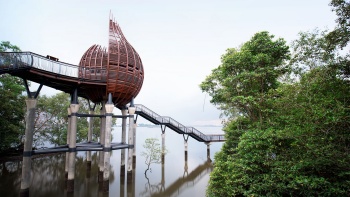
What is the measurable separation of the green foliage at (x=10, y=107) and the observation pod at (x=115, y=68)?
10869 mm

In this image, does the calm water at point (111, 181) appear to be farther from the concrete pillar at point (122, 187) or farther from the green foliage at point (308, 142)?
the green foliage at point (308, 142)

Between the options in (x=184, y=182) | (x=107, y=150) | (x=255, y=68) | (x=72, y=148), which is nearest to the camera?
(x=255, y=68)

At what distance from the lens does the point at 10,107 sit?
66.3ft

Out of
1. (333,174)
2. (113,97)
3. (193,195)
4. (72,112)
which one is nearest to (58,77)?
(72,112)

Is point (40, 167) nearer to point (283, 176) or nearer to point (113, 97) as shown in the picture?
point (113, 97)

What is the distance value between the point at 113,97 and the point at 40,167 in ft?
47.7

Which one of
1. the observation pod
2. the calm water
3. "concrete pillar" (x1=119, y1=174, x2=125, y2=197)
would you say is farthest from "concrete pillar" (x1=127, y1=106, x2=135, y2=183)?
the observation pod

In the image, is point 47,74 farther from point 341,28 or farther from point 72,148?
point 341,28

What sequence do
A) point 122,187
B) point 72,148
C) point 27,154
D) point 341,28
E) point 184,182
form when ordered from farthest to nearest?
point 184,182 → point 122,187 → point 72,148 → point 27,154 → point 341,28

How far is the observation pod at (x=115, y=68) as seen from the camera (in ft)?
48.3

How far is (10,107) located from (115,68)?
1486 centimetres

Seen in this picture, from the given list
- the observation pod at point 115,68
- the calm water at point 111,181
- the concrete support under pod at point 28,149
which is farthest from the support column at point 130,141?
the concrete support under pod at point 28,149

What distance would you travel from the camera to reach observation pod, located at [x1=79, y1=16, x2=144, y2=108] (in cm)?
1472

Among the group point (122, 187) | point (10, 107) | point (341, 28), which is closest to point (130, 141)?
point (122, 187)
